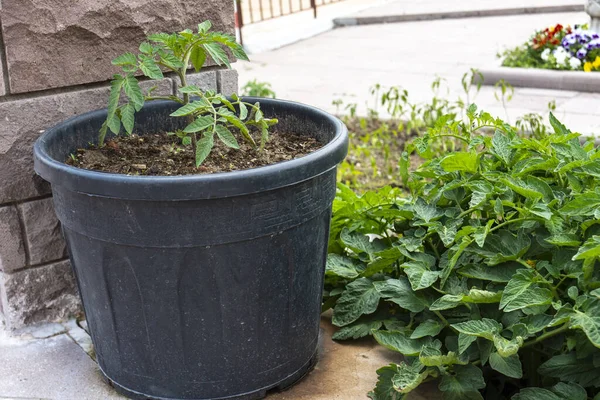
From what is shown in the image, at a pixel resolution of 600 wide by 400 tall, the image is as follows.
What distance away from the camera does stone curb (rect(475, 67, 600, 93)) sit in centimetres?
627

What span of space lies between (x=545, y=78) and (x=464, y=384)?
4850 millimetres

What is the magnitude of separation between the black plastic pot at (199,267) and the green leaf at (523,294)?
576mm

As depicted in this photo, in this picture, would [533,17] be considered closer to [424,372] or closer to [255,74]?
[255,74]

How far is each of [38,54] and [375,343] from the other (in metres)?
1.49

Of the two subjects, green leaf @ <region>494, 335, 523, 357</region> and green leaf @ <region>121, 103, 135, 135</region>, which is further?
green leaf @ <region>121, 103, 135, 135</region>

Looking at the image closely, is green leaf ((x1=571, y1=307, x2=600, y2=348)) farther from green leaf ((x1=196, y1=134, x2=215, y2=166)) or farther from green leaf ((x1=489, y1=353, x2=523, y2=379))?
green leaf ((x1=196, y1=134, x2=215, y2=166))

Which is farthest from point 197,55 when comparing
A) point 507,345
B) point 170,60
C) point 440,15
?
point 440,15

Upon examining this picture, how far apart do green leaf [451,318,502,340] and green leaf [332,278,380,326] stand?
0.49 m

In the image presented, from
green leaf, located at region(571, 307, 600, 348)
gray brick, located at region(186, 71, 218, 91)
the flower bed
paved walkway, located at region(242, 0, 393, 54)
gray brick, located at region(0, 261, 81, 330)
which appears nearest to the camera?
green leaf, located at region(571, 307, 600, 348)

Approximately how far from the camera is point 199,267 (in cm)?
206

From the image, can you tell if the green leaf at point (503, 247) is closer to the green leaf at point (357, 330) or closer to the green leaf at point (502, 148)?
the green leaf at point (502, 148)

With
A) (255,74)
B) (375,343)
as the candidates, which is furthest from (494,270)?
(255,74)

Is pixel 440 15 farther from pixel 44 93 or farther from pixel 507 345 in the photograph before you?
pixel 507 345

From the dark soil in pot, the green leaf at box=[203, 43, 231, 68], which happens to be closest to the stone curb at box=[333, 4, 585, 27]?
the dark soil in pot
